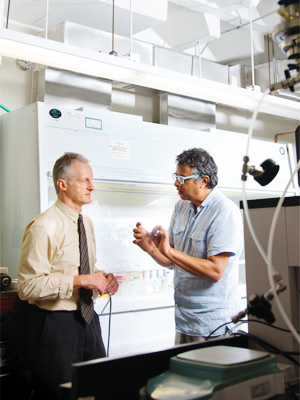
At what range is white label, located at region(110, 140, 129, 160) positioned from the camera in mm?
2648

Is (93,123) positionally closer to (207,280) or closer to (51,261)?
(51,261)

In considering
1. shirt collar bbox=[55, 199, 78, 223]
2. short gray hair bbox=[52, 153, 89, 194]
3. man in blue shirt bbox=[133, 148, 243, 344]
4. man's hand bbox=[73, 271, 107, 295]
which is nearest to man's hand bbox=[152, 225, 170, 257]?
man in blue shirt bbox=[133, 148, 243, 344]

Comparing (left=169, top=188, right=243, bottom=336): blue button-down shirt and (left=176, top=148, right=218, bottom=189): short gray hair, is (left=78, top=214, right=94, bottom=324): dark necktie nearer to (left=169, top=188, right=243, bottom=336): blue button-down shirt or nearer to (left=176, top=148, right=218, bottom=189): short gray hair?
(left=169, top=188, right=243, bottom=336): blue button-down shirt

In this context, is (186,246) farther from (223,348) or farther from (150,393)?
(150,393)

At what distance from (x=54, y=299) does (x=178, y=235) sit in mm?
651

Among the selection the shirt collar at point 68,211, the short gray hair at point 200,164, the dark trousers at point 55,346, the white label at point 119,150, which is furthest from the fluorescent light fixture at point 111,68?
the dark trousers at point 55,346

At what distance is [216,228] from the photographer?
179 cm

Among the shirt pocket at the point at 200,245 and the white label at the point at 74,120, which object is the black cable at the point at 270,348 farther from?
the white label at the point at 74,120

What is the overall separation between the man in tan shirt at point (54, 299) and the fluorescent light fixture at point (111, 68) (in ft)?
2.67

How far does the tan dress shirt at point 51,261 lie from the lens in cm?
169

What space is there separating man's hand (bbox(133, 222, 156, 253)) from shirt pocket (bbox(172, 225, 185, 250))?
0.20 meters

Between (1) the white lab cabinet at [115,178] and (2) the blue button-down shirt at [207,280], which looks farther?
(1) the white lab cabinet at [115,178]

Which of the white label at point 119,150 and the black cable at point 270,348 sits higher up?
the white label at point 119,150

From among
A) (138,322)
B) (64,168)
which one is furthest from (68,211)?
(138,322)
